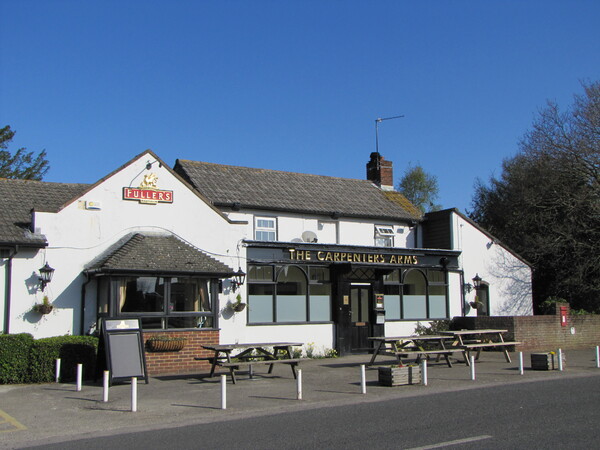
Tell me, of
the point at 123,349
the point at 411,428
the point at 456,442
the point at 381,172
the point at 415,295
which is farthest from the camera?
the point at 381,172

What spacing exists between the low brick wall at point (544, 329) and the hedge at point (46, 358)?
13.2 m

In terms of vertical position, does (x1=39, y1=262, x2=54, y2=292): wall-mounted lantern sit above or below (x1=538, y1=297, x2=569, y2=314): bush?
above

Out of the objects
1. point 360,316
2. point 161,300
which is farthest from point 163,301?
point 360,316

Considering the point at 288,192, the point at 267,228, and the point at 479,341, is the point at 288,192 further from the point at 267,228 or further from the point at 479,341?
the point at 479,341

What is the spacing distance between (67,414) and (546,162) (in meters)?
25.1

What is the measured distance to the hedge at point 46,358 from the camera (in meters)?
14.2

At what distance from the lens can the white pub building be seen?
16.1 metres

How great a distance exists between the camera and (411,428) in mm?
8680

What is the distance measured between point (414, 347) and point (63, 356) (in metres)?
9.03

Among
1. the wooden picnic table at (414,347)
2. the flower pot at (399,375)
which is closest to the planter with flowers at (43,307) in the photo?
the wooden picnic table at (414,347)

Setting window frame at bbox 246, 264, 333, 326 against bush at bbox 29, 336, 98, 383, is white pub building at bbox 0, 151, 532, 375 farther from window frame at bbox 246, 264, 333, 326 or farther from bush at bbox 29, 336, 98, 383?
bush at bbox 29, 336, 98, 383

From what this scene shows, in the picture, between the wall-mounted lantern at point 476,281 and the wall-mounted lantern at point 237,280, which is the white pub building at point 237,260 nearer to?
the wall-mounted lantern at point 237,280

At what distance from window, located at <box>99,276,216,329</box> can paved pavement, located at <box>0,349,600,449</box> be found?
5.87 feet

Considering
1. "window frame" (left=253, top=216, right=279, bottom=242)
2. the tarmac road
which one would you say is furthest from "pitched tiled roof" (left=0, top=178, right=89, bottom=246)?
→ the tarmac road
